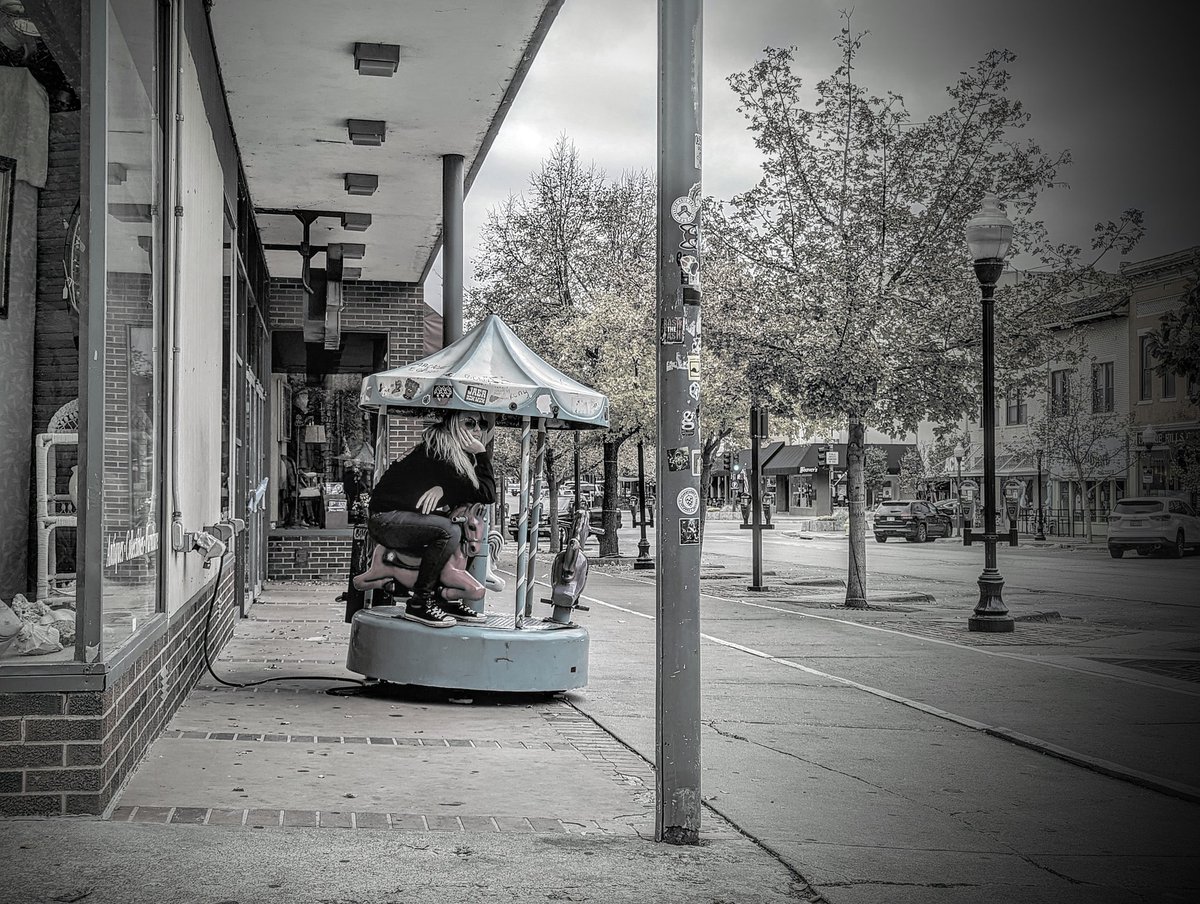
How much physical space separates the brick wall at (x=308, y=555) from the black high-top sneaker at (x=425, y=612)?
10689 mm

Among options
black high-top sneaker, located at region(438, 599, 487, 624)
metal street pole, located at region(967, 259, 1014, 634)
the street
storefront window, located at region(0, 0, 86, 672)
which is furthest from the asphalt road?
storefront window, located at region(0, 0, 86, 672)

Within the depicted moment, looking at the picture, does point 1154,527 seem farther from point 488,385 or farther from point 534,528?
point 488,385

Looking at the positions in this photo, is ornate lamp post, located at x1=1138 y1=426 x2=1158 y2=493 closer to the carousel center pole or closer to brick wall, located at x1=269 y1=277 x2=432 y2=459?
brick wall, located at x1=269 y1=277 x2=432 y2=459

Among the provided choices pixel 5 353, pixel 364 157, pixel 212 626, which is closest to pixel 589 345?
pixel 364 157

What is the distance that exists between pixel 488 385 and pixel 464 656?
75.8 inches

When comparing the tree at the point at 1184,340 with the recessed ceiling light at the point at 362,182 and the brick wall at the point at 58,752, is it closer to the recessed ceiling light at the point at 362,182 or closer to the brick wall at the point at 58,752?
the recessed ceiling light at the point at 362,182

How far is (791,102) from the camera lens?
A: 19.1 metres

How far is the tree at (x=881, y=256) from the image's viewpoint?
18.3 meters

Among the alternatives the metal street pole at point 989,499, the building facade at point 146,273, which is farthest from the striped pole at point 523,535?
the metal street pole at point 989,499

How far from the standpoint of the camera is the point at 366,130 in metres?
12.1

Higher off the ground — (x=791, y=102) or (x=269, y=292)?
(x=791, y=102)

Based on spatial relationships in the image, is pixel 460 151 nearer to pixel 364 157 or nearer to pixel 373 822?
pixel 364 157

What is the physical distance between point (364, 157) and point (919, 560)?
75.9ft

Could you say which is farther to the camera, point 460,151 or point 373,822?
point 460,151
